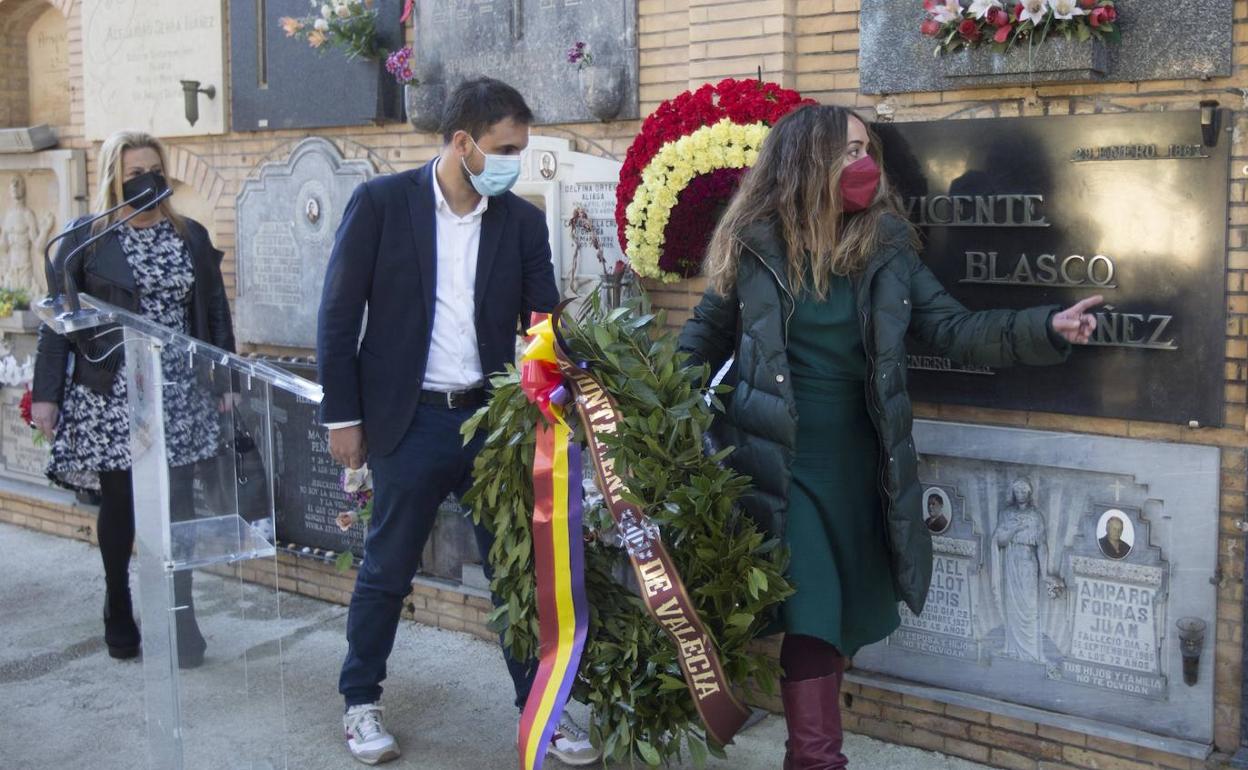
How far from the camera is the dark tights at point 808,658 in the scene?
3.48 metres

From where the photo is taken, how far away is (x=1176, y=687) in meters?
3.79

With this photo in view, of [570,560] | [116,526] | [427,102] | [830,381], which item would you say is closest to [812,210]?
[830,381]

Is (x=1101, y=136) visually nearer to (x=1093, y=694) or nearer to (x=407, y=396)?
(x=1093, y=694)

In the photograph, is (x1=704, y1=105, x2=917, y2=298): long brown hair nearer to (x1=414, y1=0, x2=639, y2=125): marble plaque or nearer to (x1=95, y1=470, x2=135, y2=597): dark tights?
(x1=414, y1=0, x2=639, y2=125): marble plaque

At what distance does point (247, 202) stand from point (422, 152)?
3.91 ft

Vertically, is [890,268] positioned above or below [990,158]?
below

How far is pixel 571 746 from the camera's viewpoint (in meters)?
4.20

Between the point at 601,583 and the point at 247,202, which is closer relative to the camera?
the point at 601,583

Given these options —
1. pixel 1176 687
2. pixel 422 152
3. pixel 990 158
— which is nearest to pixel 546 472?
pixel 990 158

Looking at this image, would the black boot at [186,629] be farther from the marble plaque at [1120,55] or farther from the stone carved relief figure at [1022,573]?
the marble plaque at [1120,55]

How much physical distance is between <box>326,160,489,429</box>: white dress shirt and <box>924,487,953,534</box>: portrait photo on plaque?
147cm

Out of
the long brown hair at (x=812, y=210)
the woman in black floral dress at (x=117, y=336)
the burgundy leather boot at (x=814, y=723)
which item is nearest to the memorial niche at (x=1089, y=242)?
the long brown hair at (x=812, y=210)

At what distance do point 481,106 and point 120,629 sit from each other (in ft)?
8.76

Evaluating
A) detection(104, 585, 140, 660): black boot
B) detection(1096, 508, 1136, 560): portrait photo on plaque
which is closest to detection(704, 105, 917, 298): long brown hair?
detection(1096, 508, 1136, 560): portrait photo on plaque
